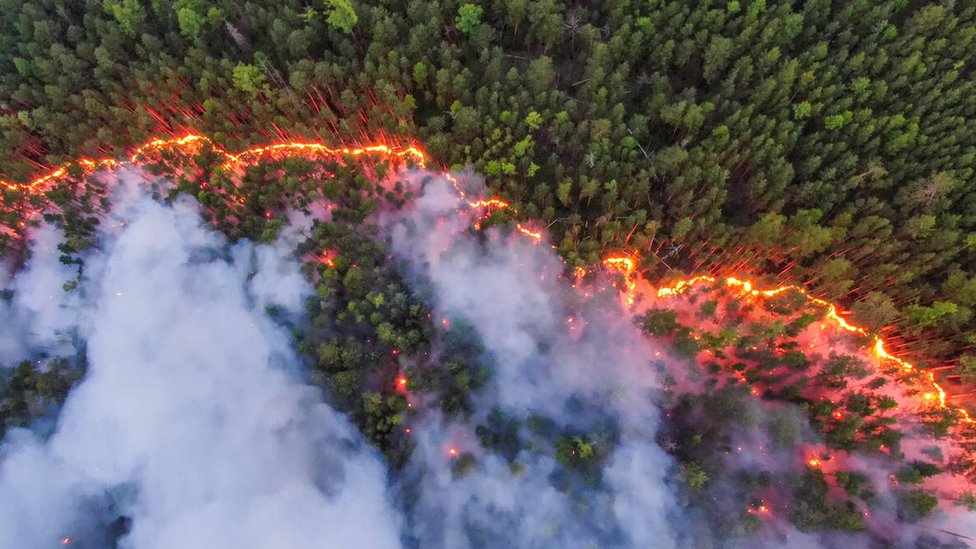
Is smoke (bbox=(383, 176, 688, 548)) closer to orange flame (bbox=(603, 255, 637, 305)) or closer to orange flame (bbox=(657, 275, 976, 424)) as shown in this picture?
orange flame (bbox=(603, 255, 637, 305))

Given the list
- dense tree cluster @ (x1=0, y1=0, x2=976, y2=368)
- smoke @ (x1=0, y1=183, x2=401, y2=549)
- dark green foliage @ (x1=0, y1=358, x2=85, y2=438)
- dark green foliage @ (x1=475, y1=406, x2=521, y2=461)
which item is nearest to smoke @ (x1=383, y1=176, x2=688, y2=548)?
dark green foliage @ (x1=475, y1=406, x2=521, y2=461)

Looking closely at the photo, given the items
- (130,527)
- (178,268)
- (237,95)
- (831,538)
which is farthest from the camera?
(237,95)

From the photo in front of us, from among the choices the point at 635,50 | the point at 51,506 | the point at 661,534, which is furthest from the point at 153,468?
the point at 635,50

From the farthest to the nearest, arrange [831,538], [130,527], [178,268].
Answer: [178,268], [130,527], [831,538]

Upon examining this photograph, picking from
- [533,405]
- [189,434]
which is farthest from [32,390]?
[533,405]

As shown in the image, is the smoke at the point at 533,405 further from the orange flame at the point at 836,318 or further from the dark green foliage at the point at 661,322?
the orange flame at the point at 836,318

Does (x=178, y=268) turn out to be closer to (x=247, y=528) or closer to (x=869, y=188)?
(x=247, y=528)
